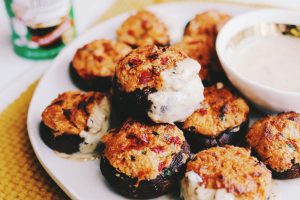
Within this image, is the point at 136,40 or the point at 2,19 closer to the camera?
the point at 136,40

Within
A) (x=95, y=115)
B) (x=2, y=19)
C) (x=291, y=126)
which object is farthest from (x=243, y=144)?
(x=2, y=19)

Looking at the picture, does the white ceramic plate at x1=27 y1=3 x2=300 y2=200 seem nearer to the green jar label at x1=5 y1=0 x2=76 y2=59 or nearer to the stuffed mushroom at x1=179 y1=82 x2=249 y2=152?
the green jar label at x1=5 y1=0 x2=76 y2=59

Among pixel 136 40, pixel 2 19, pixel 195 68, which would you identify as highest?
pixel 195 68

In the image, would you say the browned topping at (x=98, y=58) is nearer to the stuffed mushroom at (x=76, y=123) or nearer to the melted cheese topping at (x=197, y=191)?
the stuffed mushroom at (x=76, y=123)

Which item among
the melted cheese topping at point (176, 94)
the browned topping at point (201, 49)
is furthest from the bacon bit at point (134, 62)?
the browned topping at point (201, 49)

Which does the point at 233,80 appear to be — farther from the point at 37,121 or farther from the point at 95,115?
the point at 37,121

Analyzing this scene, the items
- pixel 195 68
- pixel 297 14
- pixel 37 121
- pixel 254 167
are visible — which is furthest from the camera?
pixel 297 14

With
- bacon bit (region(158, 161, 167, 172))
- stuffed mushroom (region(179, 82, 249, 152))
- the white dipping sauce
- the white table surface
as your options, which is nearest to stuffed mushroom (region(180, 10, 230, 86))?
the white dipping sauce
